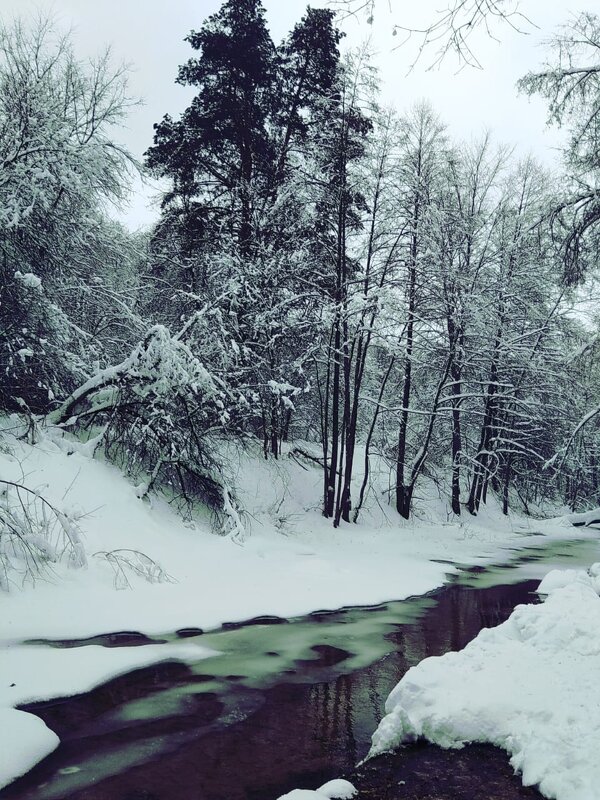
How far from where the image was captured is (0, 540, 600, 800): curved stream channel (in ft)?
12.8

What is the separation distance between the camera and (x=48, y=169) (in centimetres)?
1108

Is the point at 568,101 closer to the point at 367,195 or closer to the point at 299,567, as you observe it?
the point at 367,195

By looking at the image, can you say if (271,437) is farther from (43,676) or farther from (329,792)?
(329,792)

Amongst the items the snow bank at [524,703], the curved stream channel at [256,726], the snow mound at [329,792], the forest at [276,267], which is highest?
the forest at [276,267]

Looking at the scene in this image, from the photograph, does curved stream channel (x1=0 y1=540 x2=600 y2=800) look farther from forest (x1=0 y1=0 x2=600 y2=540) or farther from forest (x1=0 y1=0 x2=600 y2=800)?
forest (x1=0 y1=0 x2=600 y2=540)

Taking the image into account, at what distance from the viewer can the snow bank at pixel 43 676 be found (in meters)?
4.21

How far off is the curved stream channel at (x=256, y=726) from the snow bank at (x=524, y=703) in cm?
16

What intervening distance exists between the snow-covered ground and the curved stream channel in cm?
30

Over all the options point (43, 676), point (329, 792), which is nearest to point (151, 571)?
point (43, 676)

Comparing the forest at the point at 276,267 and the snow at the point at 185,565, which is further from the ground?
the forest at the point at 276,267

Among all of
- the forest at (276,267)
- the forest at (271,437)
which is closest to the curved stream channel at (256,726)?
the forest at (271,437)

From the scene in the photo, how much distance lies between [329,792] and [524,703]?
69.8 inches

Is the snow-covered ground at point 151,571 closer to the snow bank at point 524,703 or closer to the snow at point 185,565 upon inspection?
the snow at point 185,565

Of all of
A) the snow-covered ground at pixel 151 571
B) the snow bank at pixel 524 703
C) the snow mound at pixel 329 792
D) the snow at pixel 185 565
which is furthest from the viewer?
the snow at pixel 185 565
